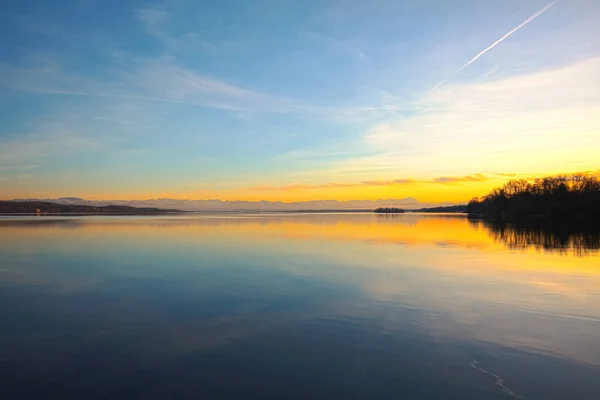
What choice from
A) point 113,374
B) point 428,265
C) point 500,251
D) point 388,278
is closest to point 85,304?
point 113,374

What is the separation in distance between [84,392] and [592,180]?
325 ft

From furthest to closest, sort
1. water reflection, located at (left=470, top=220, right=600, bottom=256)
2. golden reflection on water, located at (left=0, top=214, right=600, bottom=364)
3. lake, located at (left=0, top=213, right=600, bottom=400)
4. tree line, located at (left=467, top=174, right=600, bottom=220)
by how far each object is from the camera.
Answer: tree line, located at (left=467, top=174, right=600, bottom=220) < water reflection, located at (left=470, top=220, right=600, bottom=256) < golden reflection on water, located at (left=0, top=214, right=600, bottom=364) < lake, located at (left=0, top=213, right=600, bottom=400)

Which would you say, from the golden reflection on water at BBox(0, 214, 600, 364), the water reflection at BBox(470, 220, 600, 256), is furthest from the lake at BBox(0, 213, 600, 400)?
the water reflection at BBox(470, 220, 600, 256)

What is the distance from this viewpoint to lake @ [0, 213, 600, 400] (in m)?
6.00

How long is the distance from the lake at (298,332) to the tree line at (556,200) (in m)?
66.8

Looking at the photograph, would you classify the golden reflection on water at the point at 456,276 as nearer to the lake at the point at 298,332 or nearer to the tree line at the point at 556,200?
the lake at the point at 298,332

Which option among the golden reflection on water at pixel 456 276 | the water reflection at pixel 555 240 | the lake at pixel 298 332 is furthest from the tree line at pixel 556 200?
the lake at pixel 298 332

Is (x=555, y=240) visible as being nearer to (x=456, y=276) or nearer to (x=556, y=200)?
(x=456, y=276)

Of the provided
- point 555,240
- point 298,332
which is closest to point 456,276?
point 298,332

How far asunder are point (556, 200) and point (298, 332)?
85456 millimetres

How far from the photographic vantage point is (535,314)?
9930mm

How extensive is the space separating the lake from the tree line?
66.8m

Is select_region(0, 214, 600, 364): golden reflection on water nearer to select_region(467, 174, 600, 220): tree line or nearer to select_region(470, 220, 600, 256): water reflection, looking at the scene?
select_region(470, 220, 600, 256): water reflection

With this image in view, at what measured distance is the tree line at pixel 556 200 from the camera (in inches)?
2741
